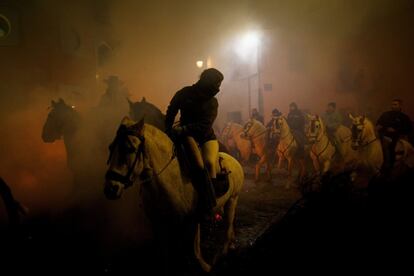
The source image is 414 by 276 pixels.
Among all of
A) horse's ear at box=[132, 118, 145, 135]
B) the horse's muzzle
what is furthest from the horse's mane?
the horse's muzzle

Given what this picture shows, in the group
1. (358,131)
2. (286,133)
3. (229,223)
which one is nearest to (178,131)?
(229,223)

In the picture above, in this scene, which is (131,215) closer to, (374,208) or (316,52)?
(374,208)

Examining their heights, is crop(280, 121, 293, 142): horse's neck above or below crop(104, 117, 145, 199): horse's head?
below

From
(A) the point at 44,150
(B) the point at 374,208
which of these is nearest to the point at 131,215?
(B) the point at 374,208

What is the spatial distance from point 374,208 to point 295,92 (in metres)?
11.5

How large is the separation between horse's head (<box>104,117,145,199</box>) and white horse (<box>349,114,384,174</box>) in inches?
259

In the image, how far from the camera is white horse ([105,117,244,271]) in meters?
2.83

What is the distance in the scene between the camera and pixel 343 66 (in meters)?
13.2

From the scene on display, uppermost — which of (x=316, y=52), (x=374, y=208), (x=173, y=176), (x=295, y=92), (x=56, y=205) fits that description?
(x=316, y=52)

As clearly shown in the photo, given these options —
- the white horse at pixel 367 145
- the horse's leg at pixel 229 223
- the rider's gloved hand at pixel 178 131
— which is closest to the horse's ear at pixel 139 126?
the rider's gloved hand at pixel 178 131

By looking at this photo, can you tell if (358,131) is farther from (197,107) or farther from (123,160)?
(123,160)

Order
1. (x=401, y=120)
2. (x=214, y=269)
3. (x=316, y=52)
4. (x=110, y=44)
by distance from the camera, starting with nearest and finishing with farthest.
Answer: (x=214, y=269) → (x=401, y=120) → (x=110, y=44) → (x=316, y=52)

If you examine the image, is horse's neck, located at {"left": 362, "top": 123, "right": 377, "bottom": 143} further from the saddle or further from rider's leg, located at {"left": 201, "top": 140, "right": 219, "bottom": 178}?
rider's leg, located at {"left": 201, "top": 140, "right": 219, "bottom": 178}

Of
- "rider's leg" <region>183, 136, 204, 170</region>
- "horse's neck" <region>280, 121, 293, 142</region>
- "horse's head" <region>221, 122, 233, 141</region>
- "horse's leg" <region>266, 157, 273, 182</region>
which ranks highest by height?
"rider's leg" <region>183, 136, 204, 170</region>
